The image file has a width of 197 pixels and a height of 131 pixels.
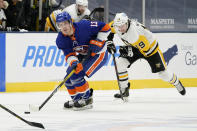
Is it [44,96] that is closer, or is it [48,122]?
[48,122]

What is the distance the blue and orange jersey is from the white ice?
0.58 meters

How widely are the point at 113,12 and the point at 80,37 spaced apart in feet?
12.3

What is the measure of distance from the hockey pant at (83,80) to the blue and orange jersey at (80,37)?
126mm

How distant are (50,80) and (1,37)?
0.86 metres

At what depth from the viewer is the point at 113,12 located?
812 cm

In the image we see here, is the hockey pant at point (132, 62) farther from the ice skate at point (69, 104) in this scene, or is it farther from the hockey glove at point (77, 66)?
the hockey glove at point (77, 66)

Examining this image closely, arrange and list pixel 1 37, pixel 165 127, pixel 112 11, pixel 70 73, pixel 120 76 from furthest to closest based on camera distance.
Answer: pixel 112 11, pixel 1 37, pixel 120 76, pixel 70 73, pixel 165 127

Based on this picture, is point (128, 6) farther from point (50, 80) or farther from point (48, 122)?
point (48, 122)

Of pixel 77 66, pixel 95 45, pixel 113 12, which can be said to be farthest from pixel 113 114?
pixel 113 12

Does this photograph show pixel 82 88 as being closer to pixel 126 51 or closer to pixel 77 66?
pixel 77 66

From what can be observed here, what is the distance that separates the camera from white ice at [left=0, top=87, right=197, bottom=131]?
3479mm

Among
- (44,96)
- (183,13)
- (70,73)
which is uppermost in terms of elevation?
(183,13)

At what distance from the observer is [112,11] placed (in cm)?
811

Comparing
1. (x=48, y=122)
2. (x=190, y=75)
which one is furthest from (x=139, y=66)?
(x=48, y=122)
